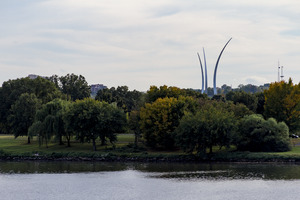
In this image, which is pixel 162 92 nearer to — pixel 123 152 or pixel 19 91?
pixel 123 152

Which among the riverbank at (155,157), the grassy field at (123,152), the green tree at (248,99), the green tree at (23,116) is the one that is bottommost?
the riverbank at (155,157)

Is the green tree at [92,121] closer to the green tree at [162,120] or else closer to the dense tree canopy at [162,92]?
the green tree at [162,120]

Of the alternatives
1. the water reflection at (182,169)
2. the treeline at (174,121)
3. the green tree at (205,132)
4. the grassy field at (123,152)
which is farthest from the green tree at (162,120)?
the water reflection at (182,169)

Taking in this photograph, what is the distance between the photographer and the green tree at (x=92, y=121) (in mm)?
91438

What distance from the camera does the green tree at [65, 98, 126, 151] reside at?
91438 millimetres

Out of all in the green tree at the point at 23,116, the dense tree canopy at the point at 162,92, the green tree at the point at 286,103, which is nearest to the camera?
the green tree at the point at 286,103

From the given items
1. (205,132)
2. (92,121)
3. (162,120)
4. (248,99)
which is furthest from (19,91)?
(205,132)

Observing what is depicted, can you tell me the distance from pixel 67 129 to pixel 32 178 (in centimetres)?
2737

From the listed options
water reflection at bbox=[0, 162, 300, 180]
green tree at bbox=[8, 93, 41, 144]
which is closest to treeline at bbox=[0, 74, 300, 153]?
green tree at bbox=[8, 93, 41, 144]

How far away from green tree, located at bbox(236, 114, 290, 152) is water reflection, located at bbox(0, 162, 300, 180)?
25.6 ft

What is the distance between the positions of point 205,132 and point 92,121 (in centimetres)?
2345

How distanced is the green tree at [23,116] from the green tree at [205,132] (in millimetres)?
41282

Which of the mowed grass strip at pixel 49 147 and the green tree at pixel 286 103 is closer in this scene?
the mowed grass strip at pixel 49 147

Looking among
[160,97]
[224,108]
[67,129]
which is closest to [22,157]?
[67,129]
